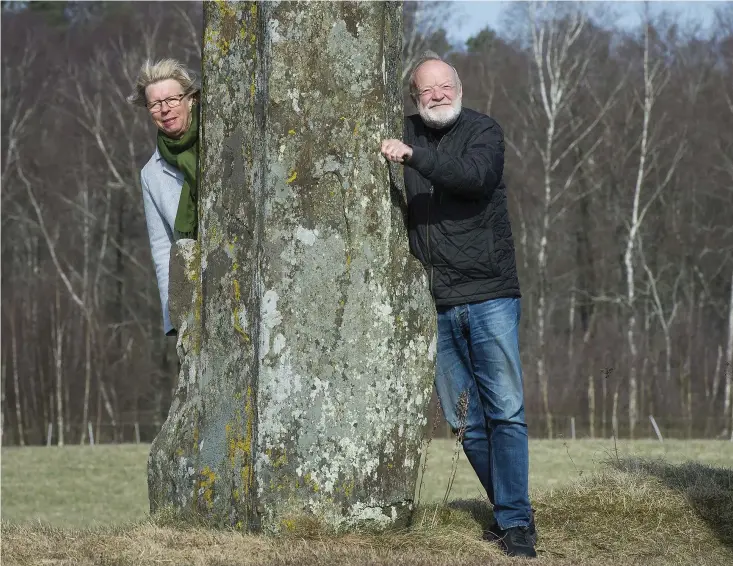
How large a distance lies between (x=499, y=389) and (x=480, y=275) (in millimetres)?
530

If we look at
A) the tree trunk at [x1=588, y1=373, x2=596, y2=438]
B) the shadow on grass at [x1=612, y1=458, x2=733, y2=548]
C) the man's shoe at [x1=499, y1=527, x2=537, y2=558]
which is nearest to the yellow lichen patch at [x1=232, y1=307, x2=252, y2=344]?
the man's shoe at [x1=499, y1=527, x2=537, y2=558]

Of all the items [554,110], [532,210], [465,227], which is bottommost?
A: [465,227]

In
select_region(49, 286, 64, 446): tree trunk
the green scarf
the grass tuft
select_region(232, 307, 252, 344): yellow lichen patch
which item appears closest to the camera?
the grass tuft

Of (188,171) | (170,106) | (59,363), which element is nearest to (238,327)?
(188,171)

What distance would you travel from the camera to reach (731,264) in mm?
31328

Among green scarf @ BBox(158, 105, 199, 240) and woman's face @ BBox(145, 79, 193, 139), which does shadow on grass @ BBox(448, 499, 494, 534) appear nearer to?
green scarf @ BBox(158, 105, 199, 240)

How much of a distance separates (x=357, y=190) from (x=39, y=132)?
29.1 m

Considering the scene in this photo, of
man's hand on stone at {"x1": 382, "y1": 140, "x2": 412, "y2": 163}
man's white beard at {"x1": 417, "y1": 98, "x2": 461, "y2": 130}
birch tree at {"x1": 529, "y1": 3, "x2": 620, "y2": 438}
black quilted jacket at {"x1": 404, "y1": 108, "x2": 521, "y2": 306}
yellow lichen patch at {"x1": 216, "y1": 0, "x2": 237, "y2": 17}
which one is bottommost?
black quilted jacket at {"x1": 404, "y1": 108, "x2": 521, "y2": 306}

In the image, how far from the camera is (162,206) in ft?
19.2

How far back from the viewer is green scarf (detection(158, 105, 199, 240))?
5602 mm

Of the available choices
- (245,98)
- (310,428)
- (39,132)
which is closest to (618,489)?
(310,428)

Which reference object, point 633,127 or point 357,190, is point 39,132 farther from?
point 357,190

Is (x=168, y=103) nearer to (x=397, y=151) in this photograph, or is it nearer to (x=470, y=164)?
(x=397, y=151)

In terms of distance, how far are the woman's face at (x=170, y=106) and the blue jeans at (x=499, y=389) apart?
1.63m
